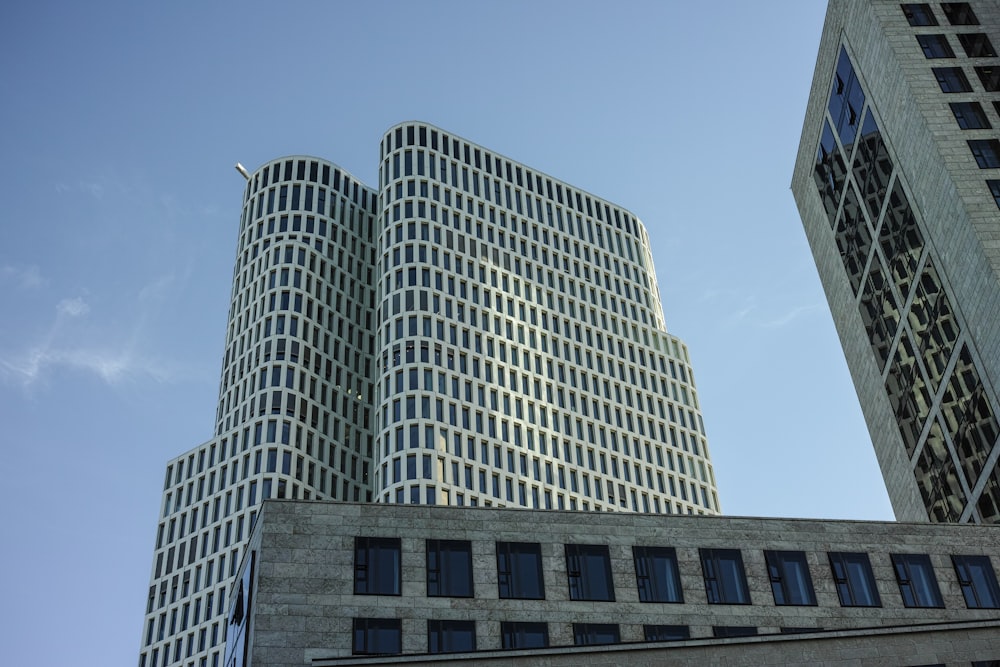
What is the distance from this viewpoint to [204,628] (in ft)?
348

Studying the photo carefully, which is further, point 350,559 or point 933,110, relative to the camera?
point 933,110

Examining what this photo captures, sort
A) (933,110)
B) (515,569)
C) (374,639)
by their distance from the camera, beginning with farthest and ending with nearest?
(933,110) → (515,569) → (374,639)

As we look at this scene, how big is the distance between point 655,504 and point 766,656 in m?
80.4

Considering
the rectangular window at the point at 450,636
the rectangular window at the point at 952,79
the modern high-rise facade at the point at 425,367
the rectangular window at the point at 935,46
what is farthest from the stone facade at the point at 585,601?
the modern high-rise facade at the point at 425,367

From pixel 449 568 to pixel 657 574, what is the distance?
9280 millimetres

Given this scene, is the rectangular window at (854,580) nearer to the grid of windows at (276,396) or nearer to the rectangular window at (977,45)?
the rectangular window at (977,45)

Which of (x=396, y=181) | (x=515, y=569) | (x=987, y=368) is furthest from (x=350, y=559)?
(x=396, y=181)

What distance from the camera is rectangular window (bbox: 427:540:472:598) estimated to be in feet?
145

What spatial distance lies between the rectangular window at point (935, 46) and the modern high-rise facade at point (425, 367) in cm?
5857

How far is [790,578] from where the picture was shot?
156 feet

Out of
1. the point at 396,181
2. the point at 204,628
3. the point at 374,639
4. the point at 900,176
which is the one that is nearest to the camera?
the point at 374,639

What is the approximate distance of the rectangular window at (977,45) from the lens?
253 feet

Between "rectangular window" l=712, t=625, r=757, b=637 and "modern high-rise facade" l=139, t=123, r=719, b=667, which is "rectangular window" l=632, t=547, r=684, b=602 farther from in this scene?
"modern high-rise facade" l=139, t=123, r=719, b=667

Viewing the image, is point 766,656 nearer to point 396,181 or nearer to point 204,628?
point 204,628
